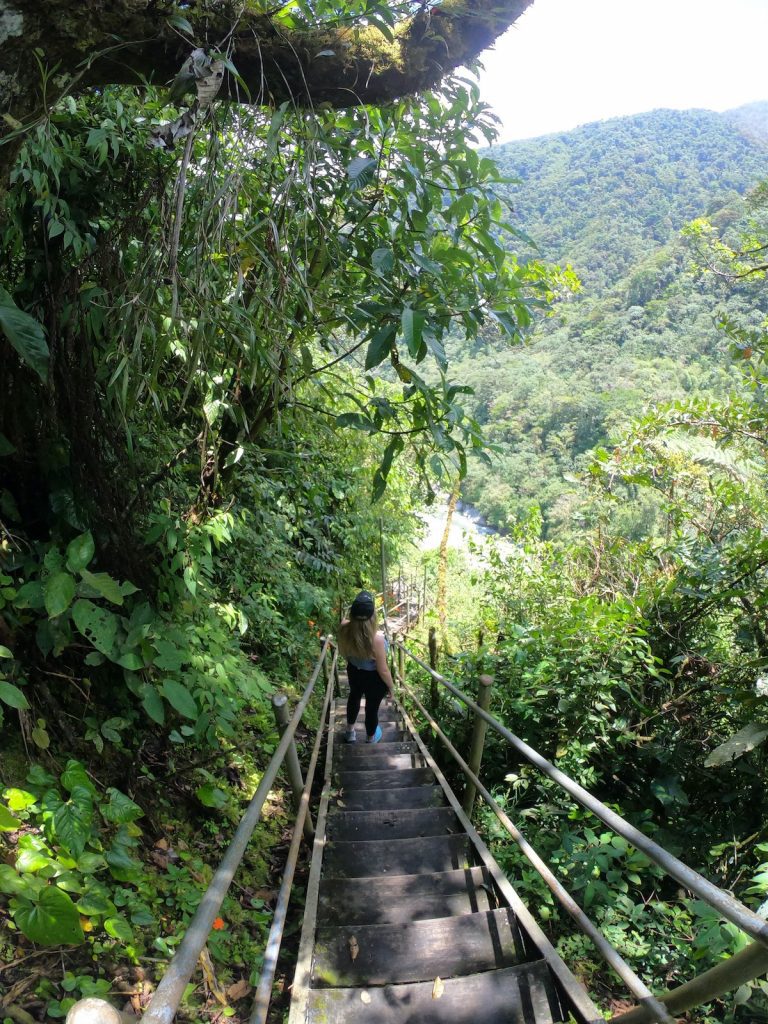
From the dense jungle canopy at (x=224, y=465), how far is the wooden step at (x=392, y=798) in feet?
1.43

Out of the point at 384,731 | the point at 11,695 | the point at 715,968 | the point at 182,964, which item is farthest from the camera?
the point at 384,731

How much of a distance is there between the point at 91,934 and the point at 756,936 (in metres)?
1.81

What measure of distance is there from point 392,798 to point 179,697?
69.8 inches

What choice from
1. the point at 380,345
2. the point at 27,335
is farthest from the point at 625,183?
the point at 27,335

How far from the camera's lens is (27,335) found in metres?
1.66

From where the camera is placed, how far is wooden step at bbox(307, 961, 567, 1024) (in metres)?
1.67

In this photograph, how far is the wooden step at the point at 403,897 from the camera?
2.24 metres

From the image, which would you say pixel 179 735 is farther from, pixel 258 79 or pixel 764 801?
pixel 764 801

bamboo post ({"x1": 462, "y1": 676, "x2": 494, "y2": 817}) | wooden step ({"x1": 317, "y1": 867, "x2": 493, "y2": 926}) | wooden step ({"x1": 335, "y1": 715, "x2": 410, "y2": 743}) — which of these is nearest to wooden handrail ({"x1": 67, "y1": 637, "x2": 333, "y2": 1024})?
wooden step ({"x1": 317, "y1": 867, "x2": 493, "y2": 926})

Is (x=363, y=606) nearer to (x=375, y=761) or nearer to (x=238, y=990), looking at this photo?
(x=375, y=761)

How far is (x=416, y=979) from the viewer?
6.15ft

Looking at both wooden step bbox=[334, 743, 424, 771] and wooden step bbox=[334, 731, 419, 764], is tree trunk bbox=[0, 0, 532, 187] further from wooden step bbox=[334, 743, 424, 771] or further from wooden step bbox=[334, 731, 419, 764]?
wooden step bbox=[334, 731, 419, 764]

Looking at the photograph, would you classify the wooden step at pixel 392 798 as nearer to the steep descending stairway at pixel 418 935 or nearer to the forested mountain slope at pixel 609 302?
the steep descending stairway at pixel 418 935

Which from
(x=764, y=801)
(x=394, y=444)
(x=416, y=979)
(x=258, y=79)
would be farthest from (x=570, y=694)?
(x=258, y=79)
